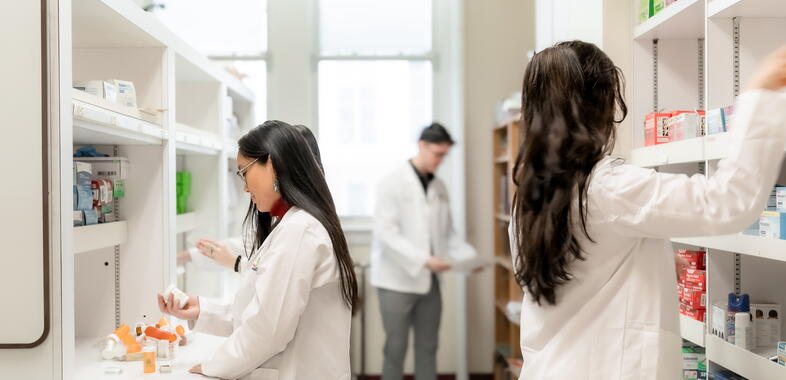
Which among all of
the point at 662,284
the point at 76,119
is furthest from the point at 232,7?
the point at 662,284

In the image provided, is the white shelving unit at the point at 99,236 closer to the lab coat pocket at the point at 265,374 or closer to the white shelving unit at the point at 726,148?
the lab coat pocket at the point at 265,374

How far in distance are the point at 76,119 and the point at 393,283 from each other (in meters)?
2.17

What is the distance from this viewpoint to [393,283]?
11.3 feet

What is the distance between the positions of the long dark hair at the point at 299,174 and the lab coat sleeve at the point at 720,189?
70 centimetres

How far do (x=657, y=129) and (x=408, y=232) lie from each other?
190 centimetres

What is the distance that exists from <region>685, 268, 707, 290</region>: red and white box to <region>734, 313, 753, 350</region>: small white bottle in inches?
8.2

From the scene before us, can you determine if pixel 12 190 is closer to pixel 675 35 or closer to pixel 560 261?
pixel 560 261

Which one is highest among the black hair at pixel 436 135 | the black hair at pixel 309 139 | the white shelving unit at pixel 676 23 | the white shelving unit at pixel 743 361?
the white shelving unit at pixel 676 23

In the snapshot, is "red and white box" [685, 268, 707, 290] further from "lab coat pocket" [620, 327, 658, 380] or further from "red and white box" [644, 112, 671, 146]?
"lab coat pocket" [620, 327, 658, 380]

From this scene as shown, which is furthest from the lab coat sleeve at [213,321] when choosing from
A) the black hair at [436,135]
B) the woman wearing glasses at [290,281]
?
the black hair at [436,135]

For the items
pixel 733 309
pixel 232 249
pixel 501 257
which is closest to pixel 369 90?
pixel 501 257

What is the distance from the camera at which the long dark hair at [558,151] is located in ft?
3.94

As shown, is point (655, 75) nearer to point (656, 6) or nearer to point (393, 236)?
point (656, 6)

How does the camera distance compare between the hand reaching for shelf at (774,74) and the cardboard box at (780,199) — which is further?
the cardboard box at (780,199)
